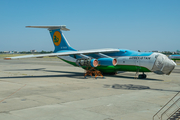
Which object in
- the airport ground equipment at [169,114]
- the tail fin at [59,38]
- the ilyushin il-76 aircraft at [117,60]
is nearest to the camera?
the airport ground equipment at [169,114]

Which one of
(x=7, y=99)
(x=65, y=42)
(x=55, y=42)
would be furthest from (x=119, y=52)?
(x=7, y=99)

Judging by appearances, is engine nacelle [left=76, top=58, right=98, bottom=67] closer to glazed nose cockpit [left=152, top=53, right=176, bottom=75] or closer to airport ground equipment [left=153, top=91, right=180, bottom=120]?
glazed nose cockpit [left=152, top=53, right=176, bottom=75]

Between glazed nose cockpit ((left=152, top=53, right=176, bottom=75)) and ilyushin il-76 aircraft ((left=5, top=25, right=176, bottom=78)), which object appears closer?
glazed nose cockpit ((left=152, top=53, right=176, bottom=75))

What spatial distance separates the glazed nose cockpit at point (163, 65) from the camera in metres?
22.5

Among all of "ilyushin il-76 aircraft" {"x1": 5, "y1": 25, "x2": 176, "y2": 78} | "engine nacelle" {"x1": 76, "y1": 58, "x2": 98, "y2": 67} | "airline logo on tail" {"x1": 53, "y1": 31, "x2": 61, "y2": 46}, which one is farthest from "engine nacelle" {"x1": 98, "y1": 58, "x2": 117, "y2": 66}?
"airline logo on tail" {"x1": 53, "y1": 31, "x2": 61, "y2": 46}

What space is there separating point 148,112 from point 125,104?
1872mm

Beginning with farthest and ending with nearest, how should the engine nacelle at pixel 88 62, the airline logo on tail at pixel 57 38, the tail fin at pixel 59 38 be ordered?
1. the airline logo on tail at pixel 57 38
2. the tail fin at pixel 59 38
3. the engine nacelle at pixel 88 62

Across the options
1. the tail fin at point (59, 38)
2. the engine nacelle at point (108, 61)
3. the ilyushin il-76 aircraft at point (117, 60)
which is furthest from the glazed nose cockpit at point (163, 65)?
the tail fin at point (59, 38)

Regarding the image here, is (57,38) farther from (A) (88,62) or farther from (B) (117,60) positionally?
(B) (117,60)

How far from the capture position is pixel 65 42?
31.1m

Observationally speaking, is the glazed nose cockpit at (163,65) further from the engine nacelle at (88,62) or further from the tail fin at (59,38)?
the tail fin at (59,38)

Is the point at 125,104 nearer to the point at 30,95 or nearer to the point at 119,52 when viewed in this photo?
the point at 30,95

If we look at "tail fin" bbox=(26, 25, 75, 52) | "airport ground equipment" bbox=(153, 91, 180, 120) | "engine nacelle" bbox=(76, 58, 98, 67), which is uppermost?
"tail fin" bbox=(26, 25, 75, 52)

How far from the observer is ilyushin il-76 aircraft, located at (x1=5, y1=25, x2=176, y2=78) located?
2295cm
